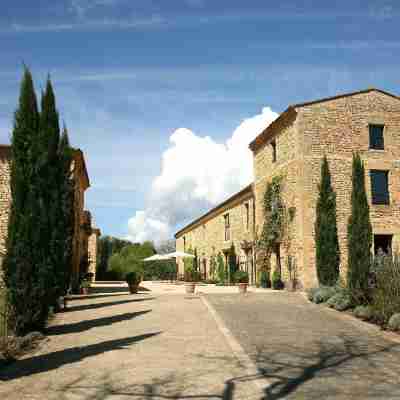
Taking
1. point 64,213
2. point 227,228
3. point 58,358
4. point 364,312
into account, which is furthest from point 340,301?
point 227,228

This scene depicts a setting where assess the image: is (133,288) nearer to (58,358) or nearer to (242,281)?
(242,281)

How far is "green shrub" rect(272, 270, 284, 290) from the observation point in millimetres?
20297

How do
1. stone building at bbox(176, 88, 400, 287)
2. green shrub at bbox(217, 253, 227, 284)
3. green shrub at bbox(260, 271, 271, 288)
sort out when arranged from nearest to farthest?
stone building at bbox(176, 88, 400, 287) → green shrub at bbox(260, 271, 271, 288) → green shrub at bbox(217, 253, 227, 284)

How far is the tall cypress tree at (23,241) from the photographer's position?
32.5 ft

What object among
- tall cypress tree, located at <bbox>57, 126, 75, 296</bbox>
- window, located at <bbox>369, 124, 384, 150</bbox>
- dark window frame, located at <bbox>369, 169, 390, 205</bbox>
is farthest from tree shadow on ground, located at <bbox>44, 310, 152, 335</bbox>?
window, located at <bbox>369, 124, 384, 150</bbox>

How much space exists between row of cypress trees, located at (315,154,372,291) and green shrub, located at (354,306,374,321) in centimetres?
108

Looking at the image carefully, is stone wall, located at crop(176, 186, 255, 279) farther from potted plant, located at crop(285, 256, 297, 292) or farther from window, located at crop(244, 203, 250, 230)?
potted plant, located at crop(285, 256, 297, 292)

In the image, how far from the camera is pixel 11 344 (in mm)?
8359

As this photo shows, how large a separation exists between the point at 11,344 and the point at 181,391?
4.00m

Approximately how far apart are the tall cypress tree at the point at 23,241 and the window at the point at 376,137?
48.1ft

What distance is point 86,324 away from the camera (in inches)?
439

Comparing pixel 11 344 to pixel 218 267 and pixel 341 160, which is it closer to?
pixel 341 160

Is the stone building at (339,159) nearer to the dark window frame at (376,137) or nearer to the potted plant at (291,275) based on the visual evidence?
the dark window frame at (376,137)

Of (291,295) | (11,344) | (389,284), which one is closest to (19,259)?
(11,344)
